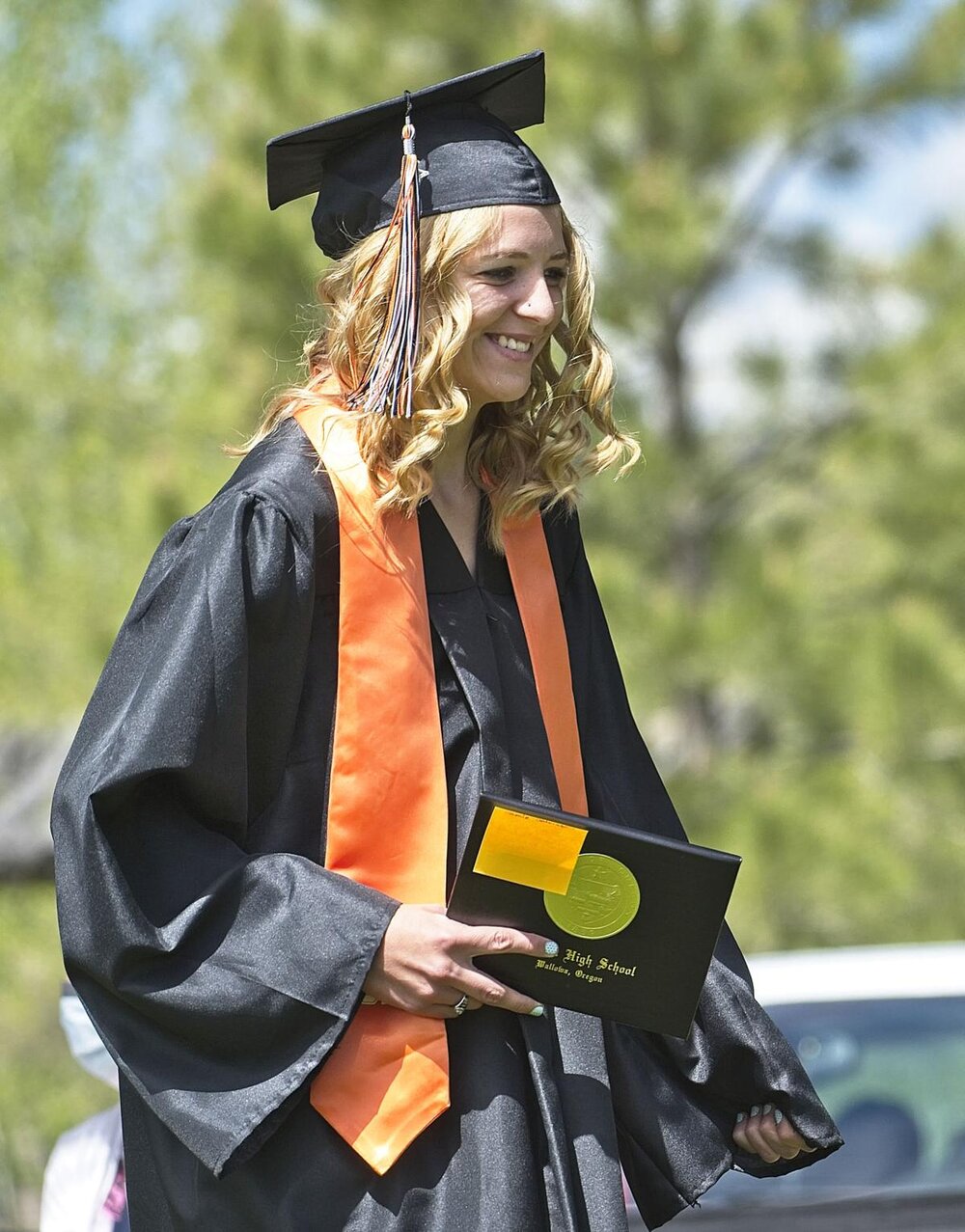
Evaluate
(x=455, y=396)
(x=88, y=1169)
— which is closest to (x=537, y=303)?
(x=455, y=396)

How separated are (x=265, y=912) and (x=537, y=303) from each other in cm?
78

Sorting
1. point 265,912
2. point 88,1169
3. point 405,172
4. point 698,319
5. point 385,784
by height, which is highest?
point 405,172

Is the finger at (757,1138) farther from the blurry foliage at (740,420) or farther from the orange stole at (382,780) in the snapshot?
the blurry foliage at (740,420)

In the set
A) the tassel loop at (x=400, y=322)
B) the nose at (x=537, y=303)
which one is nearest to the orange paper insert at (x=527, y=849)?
the tassel loop at (x=400, y=322)

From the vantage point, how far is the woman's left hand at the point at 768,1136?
220 cm

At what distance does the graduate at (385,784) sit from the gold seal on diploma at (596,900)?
0.12 feet

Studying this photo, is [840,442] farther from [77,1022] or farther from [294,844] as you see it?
[294,844]

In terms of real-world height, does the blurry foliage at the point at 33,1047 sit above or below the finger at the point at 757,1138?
below

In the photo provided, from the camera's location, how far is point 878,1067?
13.0 feet

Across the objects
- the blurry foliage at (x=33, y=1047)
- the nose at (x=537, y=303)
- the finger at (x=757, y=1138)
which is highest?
the nose at (x=537, y=303)

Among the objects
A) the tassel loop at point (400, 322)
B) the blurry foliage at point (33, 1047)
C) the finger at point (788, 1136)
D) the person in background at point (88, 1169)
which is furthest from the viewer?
the blurry foliage at point (33, 1047)

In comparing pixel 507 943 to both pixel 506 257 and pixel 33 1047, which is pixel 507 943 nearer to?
pixel 506 257

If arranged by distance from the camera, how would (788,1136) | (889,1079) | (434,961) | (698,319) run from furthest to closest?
(698,319) → (889,1079) → (788,1136) → (434,961)

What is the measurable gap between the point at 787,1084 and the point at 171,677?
2.97 feet
